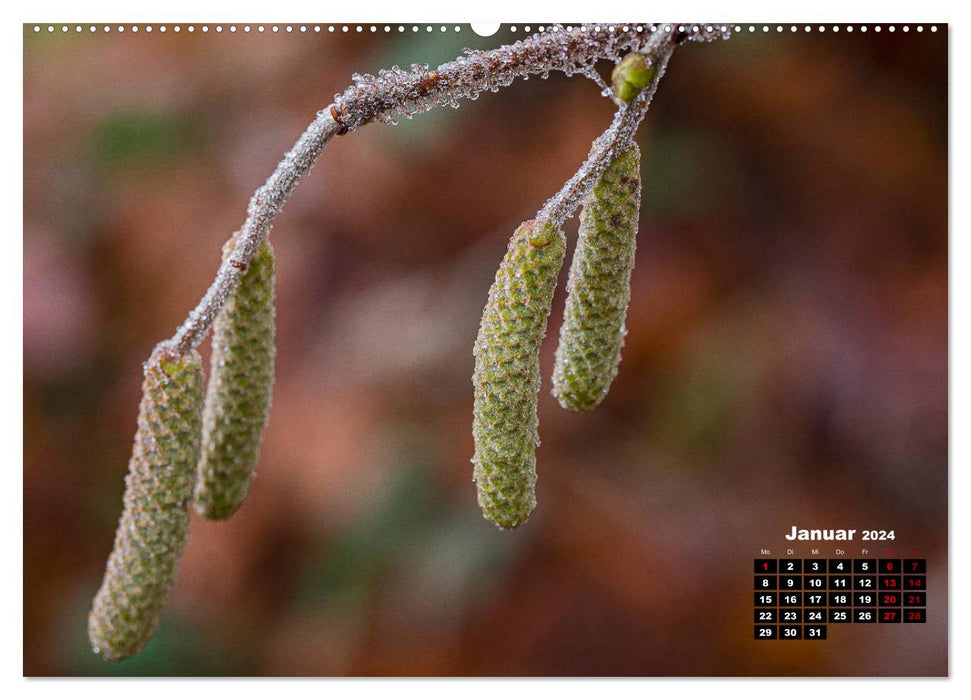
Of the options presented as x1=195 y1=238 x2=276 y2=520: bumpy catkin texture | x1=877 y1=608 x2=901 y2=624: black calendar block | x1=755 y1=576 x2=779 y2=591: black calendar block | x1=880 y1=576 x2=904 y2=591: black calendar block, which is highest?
x1=195 y1=238 x2=276 y2=520: bumpy catkin texture

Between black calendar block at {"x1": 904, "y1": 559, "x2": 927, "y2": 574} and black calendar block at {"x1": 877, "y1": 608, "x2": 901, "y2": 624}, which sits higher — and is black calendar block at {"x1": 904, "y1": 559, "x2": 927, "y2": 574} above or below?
above

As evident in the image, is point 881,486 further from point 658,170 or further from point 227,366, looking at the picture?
point 227,366

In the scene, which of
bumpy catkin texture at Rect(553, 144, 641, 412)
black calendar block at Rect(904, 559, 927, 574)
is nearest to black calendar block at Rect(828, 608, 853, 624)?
black calendar block at Rect(904, 559, 927, 574)

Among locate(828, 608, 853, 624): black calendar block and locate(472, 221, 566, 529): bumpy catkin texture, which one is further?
locate(828, 608, 853, 624): black calendar block

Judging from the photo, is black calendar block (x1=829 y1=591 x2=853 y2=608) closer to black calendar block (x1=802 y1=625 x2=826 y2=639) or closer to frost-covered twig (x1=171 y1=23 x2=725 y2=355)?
black calendar block (x1=802 y1=625 x2=826 y2=639)

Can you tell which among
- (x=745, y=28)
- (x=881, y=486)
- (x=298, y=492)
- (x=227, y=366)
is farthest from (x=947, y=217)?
(x=298, y=492)

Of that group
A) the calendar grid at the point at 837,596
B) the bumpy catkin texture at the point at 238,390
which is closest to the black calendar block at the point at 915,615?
the calendar grid at the point at 837,596

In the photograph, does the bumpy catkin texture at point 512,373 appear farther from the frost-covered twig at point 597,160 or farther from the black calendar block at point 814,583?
the black calendar block at point 814,583

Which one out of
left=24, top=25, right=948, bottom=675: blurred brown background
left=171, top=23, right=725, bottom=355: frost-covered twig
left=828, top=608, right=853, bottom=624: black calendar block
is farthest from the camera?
left=24, top=25, right=948, bottom=675: blurred brown background
